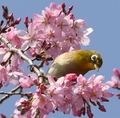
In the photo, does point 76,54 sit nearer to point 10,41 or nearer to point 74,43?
point 74,43

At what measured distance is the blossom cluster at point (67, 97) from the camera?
5.21m

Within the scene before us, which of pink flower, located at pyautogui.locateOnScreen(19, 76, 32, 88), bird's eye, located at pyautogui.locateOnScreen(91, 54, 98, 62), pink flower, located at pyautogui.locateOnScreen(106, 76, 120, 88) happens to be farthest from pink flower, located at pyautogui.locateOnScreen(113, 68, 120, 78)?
pink flower, located at pyautogui.locateOnScreen(19, 76, 32, 88)

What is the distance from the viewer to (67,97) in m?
5.62

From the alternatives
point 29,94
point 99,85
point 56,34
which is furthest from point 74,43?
point 29,94

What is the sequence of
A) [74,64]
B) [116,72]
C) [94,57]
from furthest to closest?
[94,57] → [74,64] → [116,72]

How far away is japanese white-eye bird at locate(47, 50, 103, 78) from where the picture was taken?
8125mm

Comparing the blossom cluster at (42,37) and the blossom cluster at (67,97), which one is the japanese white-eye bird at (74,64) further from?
the blossom cluster at (67,97)

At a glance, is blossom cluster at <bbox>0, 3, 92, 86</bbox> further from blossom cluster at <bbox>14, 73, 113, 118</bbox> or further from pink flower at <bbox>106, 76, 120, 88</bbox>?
pink flower at <bbox>106, 76, 120, 88</bbox>

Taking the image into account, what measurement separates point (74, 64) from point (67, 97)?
8.97 feet

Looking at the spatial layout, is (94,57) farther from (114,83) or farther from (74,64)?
(114,83)

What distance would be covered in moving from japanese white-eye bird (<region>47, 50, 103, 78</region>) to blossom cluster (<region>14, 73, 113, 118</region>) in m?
2.02

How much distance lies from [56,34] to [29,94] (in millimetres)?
2135

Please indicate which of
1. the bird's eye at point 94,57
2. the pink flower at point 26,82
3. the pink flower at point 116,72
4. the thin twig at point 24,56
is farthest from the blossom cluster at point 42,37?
the pink flower at point 116,72

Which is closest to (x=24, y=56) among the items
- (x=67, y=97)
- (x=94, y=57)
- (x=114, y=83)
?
(x=67, y=97)
